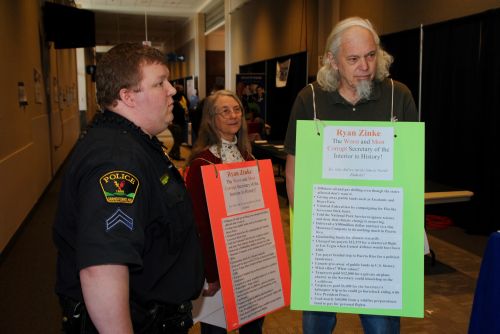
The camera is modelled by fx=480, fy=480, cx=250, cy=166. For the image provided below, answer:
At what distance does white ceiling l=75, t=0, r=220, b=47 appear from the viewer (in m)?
14.8

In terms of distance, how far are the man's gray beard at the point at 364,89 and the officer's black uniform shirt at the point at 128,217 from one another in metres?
0.72

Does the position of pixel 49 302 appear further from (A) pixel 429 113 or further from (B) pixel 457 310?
(A) pixel 429 113

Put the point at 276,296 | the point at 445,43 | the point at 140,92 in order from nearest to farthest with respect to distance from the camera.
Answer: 1. the point at 140,92
2. the point at 276,296
3. the point at 445,43

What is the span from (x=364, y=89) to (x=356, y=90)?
0.03m

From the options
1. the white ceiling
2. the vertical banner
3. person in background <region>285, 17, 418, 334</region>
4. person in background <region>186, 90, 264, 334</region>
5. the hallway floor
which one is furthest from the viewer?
the white ceiling

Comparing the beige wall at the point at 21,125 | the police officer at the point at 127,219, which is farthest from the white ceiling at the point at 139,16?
the police officer at the point at 127,219

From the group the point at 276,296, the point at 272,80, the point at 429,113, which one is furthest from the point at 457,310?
the point at 272,80

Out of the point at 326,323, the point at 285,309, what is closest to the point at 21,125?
the point at 285,309

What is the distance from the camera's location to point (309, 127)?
4.65 feet

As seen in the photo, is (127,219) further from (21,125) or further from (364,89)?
(21,125)

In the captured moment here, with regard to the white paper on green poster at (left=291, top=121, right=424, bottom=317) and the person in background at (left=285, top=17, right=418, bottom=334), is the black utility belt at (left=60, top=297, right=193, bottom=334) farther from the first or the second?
the person in background at (left=285, top=17, right=418, bottom=334)

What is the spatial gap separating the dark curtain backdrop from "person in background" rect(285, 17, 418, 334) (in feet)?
10.6

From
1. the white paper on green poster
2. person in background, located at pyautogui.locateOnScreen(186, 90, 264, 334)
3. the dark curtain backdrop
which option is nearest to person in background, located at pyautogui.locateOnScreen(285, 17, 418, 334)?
the white paper on green poster

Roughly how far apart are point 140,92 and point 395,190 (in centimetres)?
76
